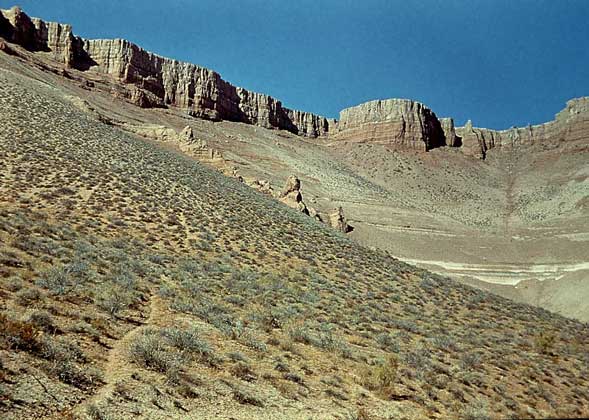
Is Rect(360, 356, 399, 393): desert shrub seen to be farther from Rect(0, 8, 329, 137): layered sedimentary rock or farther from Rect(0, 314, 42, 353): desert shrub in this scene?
Rect(0, 8, 329, 137): layered sedimentary rock

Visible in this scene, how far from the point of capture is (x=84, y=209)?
19109mm

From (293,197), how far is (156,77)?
165 feet

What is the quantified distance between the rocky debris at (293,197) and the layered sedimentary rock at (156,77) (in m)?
37.1

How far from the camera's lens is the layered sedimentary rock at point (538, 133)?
297ft

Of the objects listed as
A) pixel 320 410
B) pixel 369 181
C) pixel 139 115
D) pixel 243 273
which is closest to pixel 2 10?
pixel 139 115

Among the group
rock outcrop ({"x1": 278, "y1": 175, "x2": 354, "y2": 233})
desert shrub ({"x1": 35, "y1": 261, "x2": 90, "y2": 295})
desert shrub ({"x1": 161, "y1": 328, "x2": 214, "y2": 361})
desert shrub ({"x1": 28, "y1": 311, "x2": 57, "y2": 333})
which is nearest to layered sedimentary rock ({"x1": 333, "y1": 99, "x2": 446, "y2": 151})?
rock outcrop ({"x1": 278, "y1": 175, "x2": 354, "y2": 233})

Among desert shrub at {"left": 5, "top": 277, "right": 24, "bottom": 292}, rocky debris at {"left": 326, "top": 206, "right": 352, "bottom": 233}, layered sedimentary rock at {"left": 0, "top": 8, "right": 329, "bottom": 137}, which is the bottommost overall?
rocky debris at {"left": 326, "top": 206, "right": 352, "bottom": 233}

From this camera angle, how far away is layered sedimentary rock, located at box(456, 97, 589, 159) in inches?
3563

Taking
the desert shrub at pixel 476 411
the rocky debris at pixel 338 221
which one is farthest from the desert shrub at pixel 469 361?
the rocky debris at pixel 338 221

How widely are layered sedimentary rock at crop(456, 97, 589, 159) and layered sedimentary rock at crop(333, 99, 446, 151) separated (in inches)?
242

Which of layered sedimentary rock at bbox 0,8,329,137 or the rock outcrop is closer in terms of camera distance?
the rock outcrop

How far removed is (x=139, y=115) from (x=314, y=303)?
54.4 m

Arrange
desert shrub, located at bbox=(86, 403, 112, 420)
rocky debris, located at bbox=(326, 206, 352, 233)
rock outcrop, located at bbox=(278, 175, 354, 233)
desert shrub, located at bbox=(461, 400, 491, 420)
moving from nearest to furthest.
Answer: desert shrub, located at bbox=(86, 403, 112, 420) < desert shrub, located at bbox=(461, 400, 491, 420) < rock outcrop, located at bbox=(278, 175, 354, 233) < rocky debris, located at bbox=(326, 206, 352, 233)

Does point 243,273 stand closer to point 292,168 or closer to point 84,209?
point 84,209
